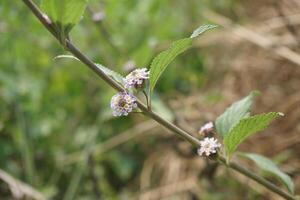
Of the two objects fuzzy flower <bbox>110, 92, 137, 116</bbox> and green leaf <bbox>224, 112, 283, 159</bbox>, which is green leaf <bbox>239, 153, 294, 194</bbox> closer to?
green leaf <bbox>224, 112, 283, 159</bbox>

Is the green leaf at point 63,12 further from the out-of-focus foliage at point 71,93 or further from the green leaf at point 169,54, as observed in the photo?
the out-of-focus foliage at point 71,93

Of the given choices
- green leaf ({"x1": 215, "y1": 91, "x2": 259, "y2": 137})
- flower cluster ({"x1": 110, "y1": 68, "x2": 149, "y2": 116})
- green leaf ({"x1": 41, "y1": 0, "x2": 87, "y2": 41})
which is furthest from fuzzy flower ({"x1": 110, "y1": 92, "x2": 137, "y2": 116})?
green leaf ({"x1": 215, "y1": 91, "x2": 259, "y2": 137})

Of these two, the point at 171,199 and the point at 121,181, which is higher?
the point at 121,181

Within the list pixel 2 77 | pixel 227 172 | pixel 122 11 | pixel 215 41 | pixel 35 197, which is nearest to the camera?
pixel 35 197

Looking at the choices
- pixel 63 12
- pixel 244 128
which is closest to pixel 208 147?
pixel 244 128

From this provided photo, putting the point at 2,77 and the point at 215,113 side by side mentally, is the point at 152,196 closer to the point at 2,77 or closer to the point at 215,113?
the point at 215,113

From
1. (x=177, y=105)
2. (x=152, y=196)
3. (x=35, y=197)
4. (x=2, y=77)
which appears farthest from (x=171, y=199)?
(x=2, y=77)

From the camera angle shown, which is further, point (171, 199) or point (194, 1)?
point (194, 1)

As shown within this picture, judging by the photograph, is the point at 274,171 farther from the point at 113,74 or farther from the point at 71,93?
the point at 71,93
